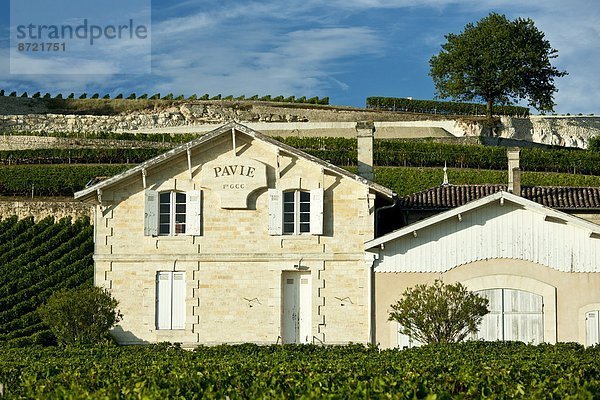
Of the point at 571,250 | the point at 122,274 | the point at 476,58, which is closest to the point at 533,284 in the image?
the point at 571,250

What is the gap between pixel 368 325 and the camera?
25.9m

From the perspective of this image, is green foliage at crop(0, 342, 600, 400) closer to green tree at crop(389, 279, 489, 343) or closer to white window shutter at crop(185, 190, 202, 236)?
green tree at crop(389, 279, 489, 343)

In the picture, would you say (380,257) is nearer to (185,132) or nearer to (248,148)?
(248,148)

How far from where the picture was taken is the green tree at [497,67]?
68.2m

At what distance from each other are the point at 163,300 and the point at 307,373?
1112 cm

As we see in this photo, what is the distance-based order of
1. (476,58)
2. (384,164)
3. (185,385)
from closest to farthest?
(185,385), (384,164), (476,58)

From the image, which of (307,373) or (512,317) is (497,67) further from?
(307,373)

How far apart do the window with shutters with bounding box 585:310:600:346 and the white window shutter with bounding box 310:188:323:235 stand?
21.1 ft

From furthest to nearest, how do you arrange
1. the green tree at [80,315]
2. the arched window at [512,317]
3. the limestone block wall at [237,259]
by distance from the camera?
the limestone block wall at [237,259] < the arched window at [512,317] < the green tree at [80,315]

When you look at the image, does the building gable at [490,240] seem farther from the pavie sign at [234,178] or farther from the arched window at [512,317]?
the pavie sign at [234,178]

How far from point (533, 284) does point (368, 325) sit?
154 inches

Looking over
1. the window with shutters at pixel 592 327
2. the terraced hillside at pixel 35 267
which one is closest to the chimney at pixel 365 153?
the window with shutters at pixel 592 327

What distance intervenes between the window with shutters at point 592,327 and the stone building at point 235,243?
16.5ft

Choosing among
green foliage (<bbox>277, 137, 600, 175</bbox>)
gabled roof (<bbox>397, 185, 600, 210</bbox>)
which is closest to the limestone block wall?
gabled roof (<bbox>397, 185, 600, 210</bbox>)
